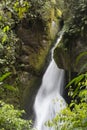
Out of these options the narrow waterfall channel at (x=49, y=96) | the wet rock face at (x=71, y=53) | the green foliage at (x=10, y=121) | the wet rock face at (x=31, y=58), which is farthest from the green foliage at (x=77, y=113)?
the wet rock face at (x=31, y=58)

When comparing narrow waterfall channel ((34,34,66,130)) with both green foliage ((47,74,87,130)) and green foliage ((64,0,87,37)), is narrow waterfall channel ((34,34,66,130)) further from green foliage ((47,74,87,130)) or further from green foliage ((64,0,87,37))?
green foliage ((47,74,87,130))

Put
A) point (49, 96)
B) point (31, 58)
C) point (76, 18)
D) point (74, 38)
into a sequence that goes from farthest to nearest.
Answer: point (31, 58) → point (49, 96) → point (74, 38) → point (76, 18)

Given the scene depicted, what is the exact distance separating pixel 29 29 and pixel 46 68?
1.79m

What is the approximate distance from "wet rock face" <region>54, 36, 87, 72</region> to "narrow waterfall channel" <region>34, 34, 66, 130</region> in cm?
100

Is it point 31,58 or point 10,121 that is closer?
point 10,121

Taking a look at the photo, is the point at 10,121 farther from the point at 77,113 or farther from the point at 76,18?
the point at 76,18

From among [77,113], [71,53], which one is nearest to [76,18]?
[71,53]

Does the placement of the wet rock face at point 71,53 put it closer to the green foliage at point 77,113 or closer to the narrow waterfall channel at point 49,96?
the narrow waterfall channel at point 49,96

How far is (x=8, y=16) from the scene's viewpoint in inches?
403

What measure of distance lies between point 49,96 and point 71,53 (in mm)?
1929

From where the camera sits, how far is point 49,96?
35.6 ft

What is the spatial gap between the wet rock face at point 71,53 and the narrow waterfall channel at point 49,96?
1.00 m

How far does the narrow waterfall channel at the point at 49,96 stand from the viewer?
982cm

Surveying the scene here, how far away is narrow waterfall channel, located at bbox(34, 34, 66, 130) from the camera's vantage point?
9.82m
